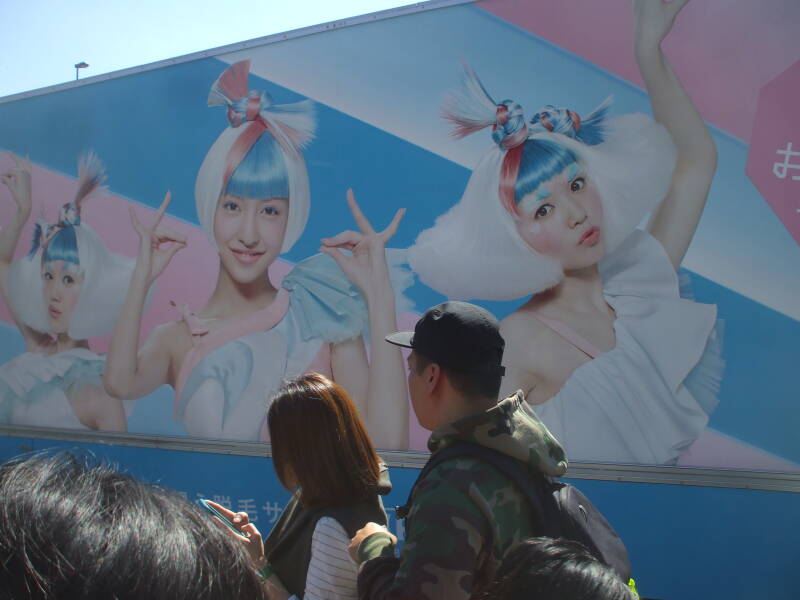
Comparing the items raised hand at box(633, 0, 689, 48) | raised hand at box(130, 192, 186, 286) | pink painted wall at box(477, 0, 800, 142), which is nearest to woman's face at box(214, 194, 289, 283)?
raised hand at box(130, 192, 186, 286)

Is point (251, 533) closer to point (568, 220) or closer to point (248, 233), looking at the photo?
point (568, 220)

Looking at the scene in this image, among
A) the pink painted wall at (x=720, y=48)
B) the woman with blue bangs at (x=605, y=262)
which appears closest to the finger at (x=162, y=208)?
the woman with blue bangs at (x=605, y=262)

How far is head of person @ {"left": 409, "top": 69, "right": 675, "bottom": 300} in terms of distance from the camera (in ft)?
10.1

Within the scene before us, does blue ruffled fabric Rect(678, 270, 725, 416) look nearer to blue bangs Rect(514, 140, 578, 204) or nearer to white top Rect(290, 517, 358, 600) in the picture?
blue bangs Rect(514, 140, 578, 204)

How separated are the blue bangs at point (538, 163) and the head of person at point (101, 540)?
107 inches

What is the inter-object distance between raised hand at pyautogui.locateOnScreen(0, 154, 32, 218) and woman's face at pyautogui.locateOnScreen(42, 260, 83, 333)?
45 cm

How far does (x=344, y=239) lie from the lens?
364cm

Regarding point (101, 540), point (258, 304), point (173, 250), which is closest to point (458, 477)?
point (101, 540)

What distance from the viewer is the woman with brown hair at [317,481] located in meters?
1.78

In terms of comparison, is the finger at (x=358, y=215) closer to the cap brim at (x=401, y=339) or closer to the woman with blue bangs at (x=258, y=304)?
the woman with blue bangs at (x=258, y=304)

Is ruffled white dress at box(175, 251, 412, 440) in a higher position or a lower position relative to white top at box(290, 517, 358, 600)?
higher

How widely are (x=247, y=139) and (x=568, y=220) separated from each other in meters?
1.79

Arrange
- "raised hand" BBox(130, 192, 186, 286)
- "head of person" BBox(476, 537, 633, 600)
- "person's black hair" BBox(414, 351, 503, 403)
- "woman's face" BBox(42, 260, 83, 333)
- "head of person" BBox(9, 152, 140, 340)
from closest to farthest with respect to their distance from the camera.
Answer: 1. "head of person" BBox(476, 537, 633, 600)
2. "person's black hair" BBox(414, 351, 503, 403)
3. "raised hand" BBox(130, 192, 186, 286)
4. "head of person" BBox(9, 152, 140, 340)
5. "woman's face" BBox(42, 260, 83, 333)

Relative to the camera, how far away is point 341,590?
5.61ft
